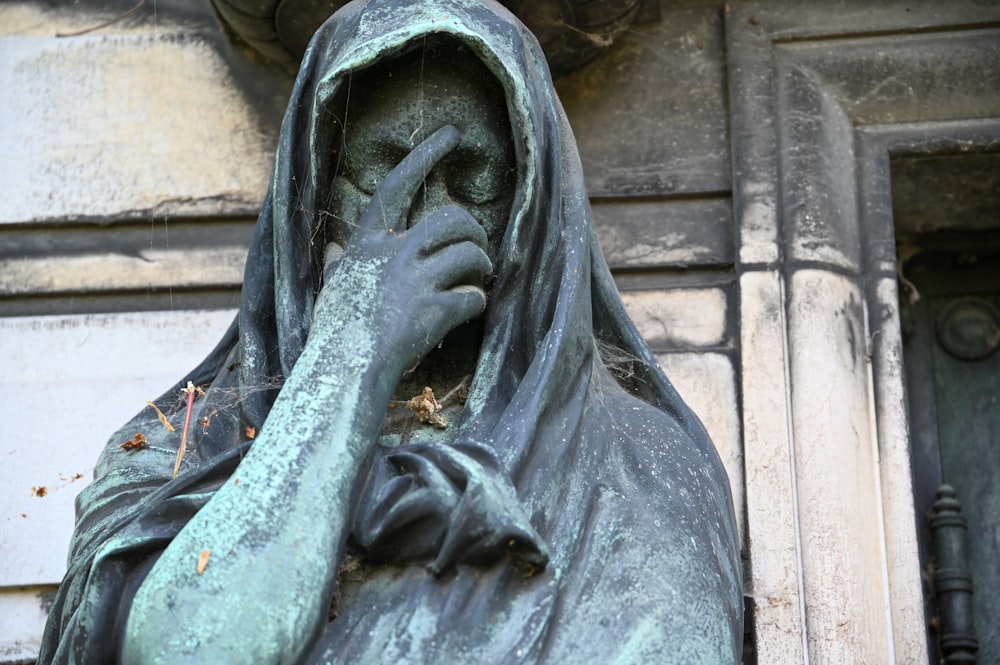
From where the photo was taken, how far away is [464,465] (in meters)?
2.96

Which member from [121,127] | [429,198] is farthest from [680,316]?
[429,198]

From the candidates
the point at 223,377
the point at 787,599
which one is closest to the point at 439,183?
the point at 223,377

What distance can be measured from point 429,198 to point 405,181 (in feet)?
0.25

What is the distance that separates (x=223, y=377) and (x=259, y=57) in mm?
1566

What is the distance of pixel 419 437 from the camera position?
328 centimetres

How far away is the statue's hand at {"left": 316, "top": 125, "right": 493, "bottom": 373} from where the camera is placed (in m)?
3.13

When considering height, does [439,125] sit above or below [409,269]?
above

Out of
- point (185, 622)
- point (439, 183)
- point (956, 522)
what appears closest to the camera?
point (185, 622)

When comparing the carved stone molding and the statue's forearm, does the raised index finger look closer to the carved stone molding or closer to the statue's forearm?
the statue's forearm

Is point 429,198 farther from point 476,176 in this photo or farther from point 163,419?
point 163,419

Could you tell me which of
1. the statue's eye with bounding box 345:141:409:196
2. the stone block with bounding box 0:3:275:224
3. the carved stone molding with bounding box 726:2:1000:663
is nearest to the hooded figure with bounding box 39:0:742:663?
the statue's eye with bounding box 345:141:409:196

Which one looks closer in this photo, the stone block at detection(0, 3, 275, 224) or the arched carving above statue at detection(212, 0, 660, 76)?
the arched carving above statue at detection(212, 0, 660, 76)

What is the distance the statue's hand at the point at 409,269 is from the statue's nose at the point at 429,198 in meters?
0.03

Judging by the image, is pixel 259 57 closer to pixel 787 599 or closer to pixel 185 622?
pixel 787 599
